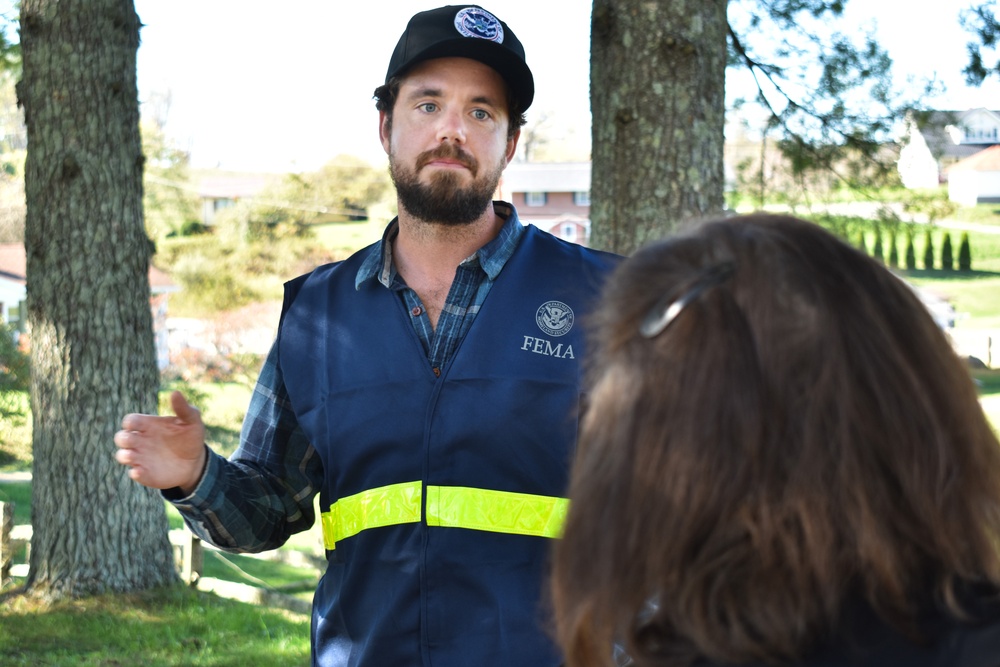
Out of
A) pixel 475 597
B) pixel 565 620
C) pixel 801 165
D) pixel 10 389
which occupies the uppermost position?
pixel 801 165

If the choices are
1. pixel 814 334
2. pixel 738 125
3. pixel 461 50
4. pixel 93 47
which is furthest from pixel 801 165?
pixel 814 334

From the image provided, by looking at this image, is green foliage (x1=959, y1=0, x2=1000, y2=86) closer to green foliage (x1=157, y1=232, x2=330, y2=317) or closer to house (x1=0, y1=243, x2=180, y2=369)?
green foliage (x1=157, y1=232, x2=330, y2=317)

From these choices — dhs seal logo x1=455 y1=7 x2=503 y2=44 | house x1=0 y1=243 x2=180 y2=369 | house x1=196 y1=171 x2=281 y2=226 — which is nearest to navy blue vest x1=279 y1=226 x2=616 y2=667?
dhs seal logo x1=455 y1=7 x2=503 y2=44

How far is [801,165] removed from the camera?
24.3 ft

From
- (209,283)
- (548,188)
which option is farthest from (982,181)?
(209,283)

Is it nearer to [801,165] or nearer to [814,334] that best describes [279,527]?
[814,334]

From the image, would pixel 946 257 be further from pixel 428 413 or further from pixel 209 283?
pixel 428 413

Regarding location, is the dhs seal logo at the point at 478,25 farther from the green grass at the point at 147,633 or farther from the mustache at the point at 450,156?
the green grass at the point at 147,633

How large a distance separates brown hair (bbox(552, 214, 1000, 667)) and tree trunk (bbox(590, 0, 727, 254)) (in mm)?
3348

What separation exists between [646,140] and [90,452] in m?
4.18

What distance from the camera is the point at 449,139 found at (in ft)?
8.77

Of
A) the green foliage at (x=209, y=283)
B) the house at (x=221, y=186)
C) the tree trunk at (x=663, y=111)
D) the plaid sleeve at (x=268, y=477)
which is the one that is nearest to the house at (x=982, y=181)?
the house at (x=221, y=186)

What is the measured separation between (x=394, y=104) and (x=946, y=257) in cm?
4561

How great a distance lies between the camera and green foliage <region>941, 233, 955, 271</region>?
43984 millimetres
